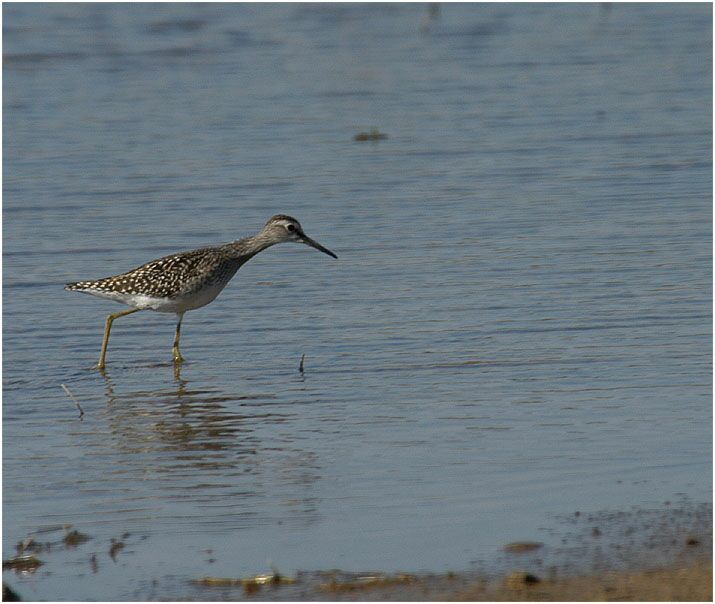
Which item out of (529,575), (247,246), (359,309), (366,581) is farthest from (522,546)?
(247,246)

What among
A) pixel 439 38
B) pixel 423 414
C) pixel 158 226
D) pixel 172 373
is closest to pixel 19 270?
pixel 158 226

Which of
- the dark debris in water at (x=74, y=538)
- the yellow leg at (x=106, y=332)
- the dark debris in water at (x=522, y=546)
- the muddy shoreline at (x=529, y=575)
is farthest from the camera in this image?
the yellow leg at (x=106, y=332)

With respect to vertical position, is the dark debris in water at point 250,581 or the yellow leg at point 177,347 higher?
the yellow leg at point 177,347

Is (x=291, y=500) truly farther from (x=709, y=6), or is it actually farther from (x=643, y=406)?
(x=709, y=6)

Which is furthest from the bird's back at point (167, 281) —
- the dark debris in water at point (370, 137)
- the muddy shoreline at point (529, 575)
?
the dark debris in water at point (370, 137)

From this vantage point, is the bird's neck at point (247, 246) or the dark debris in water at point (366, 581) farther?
the bird's neck at point (247, 246)

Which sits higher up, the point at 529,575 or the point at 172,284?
the point at 172,284

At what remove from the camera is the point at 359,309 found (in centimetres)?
1015

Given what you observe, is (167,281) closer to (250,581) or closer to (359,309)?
(359,309)

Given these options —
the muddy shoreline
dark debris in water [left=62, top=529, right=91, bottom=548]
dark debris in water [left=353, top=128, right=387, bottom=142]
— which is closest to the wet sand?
the muddy shoreline

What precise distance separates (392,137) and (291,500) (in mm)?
10274

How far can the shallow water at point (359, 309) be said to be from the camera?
6238 millimetres

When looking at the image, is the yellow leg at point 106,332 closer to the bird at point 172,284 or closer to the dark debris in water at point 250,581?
the bird at point 172,284

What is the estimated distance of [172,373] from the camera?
9031mm
